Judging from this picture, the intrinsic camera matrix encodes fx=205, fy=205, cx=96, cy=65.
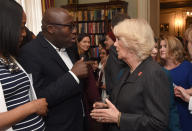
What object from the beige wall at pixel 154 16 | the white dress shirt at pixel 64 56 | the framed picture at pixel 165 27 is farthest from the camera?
the framed picture at pixel 165 27

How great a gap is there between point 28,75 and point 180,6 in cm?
1189

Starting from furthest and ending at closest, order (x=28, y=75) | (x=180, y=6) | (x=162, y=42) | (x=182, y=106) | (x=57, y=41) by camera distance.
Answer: (x=180, y=6), (x=162, y=42), (x=182, y=106), (x=57, y=41), (x=28, y=75)

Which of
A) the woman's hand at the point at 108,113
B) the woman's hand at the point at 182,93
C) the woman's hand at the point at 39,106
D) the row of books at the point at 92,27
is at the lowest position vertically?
the woman's hand at the point at 182,93

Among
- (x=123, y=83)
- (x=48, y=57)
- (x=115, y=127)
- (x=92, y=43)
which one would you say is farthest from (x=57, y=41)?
(x=92, y=43)

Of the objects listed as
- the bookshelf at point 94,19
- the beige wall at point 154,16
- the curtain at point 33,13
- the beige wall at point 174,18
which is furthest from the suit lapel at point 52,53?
the beige wall at point 174,18

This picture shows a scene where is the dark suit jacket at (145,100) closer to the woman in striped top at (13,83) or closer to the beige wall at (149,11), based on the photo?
the woman in striped top at (13,83)

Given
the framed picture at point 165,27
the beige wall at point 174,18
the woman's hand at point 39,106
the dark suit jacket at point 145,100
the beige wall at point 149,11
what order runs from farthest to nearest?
the framed picture at point 165,27 < the beige wall at point 174,18 < the beige wall at point 149,11 < the dark suit jacket at point 145,100 < the woman's hand at point 39,106

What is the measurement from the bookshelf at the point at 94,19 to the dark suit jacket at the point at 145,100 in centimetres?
450

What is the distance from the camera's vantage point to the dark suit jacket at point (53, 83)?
1478mm

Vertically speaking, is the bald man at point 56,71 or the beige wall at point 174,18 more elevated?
the beige wall at point 174,18

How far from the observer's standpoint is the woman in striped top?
1.07 m

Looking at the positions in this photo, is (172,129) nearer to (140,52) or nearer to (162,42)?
(140,52)

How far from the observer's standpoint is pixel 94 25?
600 centimetres

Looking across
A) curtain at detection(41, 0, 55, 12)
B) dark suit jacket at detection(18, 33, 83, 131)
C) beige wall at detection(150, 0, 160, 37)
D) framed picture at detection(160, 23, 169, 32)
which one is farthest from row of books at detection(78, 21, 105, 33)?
framed picture at detection(160, 23, 169, 32)
